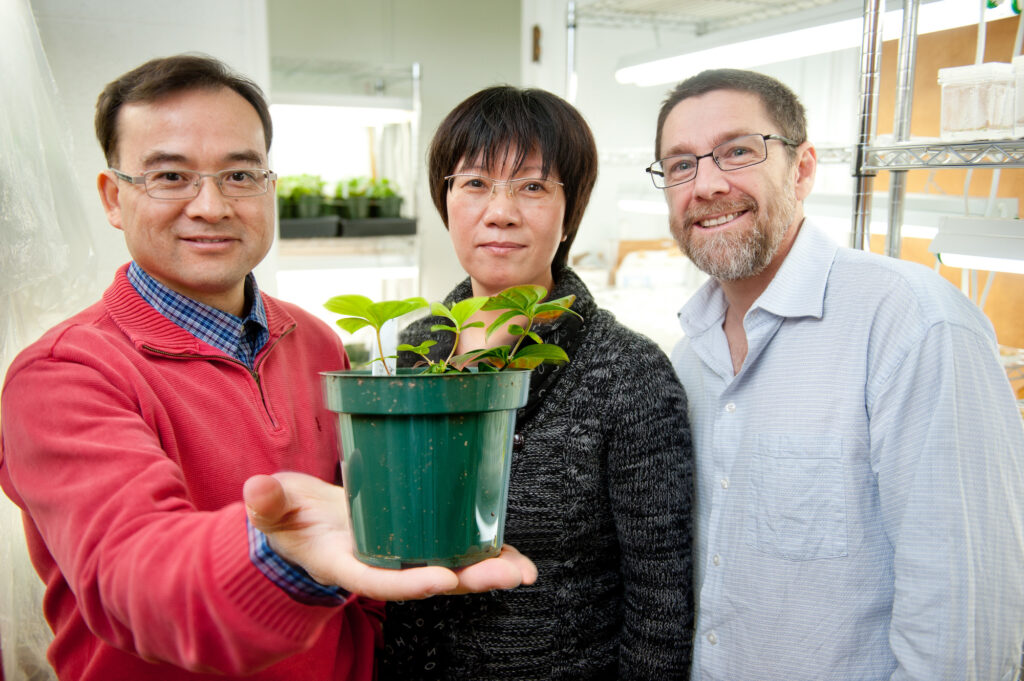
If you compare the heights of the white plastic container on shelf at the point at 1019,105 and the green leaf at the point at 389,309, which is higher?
the white plastic container on shelf at the point at 1019,105

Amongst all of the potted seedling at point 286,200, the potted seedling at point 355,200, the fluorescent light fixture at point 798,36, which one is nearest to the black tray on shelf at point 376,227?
the potted seedling at point 355,200

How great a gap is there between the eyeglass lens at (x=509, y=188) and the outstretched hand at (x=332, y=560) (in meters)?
0.62

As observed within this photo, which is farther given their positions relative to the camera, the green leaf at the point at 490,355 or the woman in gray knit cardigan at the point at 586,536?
the woman in gray knit cardigan at the point at 586,536

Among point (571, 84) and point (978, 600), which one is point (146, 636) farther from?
point (571, 84)

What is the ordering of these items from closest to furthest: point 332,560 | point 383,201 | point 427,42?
1. point 332,560
2. point 383,201
3. point 427,42

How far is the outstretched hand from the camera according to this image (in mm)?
571

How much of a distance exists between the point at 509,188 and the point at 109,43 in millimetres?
1550

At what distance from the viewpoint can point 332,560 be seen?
640mm

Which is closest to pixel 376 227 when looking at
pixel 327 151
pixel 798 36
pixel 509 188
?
pixel 327 151

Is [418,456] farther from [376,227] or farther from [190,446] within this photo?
[376,227]

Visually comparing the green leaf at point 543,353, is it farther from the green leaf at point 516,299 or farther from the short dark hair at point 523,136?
the short dark hair at point 523,136

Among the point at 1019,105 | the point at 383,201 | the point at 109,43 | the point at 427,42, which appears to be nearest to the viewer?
the point at 1019,105

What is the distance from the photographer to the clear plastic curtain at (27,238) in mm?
1032

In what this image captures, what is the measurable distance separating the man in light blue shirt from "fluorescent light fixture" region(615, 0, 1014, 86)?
436mm
